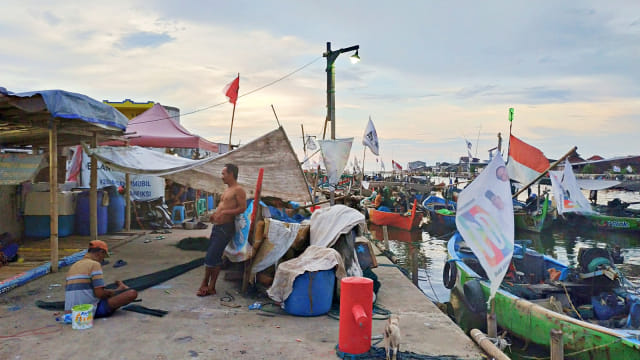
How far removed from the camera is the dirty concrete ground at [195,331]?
14.8 ft

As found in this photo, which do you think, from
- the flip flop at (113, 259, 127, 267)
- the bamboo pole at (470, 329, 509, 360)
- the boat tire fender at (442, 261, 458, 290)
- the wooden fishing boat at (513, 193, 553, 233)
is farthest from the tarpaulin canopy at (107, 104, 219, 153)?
the wooden fishing boat at (513, 193, 553, 233)

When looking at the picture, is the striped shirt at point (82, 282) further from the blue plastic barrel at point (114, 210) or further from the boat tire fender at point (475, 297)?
the blue plastic barrel at point (114, 210)

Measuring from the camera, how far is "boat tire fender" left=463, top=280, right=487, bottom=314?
26.6 feet

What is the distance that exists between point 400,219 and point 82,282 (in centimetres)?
1957

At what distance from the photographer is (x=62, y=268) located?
7.85 meters

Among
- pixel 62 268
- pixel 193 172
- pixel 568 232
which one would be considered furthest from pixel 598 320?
pixel 568 232

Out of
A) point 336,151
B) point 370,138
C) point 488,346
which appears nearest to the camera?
point 488,346

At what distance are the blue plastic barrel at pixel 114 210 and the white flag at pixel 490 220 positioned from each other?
32.8ft

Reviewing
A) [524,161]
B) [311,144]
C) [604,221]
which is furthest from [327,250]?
[311,144]

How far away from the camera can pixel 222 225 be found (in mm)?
6535

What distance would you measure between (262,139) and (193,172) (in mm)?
2189

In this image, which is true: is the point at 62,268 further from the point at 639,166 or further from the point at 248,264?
the point at 639,166

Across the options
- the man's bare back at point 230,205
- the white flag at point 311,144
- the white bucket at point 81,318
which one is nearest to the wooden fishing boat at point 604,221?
the white flag at point 311,144

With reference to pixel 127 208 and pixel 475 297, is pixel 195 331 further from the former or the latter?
pixel 127 208
